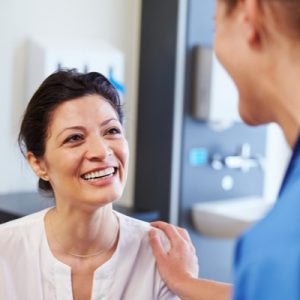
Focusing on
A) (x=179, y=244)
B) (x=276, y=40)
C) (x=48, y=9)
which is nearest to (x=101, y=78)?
(x=179, y=244)

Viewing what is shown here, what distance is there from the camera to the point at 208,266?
278cm

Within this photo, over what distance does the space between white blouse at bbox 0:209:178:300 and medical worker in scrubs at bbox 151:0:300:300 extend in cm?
69

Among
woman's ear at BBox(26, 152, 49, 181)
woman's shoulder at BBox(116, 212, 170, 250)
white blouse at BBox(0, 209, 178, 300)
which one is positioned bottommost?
white blouse at BBox(0, 209, 178, 300)

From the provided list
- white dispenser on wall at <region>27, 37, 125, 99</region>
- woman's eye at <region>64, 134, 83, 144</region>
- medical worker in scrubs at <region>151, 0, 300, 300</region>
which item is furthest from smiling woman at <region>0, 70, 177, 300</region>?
white dispenser on wall at <region>27, 37, 125, 99</region>

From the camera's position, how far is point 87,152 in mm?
1287

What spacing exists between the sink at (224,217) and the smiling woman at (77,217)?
1.19 m

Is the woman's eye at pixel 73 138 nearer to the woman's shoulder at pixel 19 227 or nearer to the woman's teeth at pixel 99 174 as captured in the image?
the woman's teeth at pixel 99 174

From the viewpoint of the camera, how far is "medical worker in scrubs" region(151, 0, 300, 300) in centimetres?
60

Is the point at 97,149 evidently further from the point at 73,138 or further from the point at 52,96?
the point at 52,96

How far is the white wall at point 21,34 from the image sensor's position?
2168 millimetres

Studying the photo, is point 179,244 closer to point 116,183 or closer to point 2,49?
point 116,183

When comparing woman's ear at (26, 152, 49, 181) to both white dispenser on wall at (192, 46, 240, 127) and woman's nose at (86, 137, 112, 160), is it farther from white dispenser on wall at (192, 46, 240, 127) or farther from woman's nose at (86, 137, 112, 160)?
white dispenser on wall at (192, 46, 240, 127)

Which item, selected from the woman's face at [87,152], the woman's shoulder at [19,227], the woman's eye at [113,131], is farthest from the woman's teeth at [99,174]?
the woman's shoulder at [19,227]

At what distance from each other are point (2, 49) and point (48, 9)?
29 centimetres
